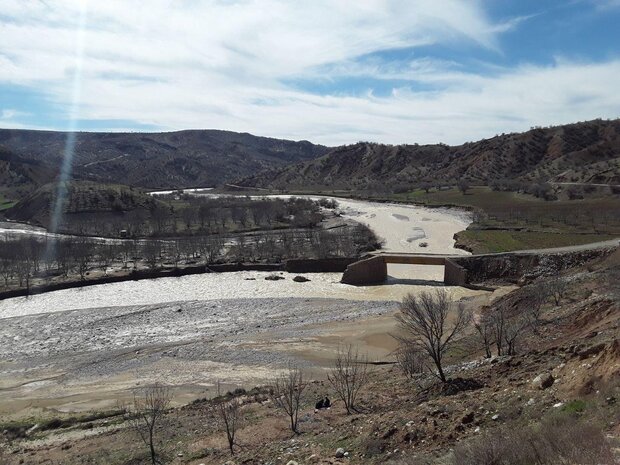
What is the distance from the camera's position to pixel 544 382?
14.7 m

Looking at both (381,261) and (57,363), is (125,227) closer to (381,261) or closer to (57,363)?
(381,261)

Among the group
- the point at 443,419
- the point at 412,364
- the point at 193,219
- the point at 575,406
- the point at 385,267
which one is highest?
the point at 193,219

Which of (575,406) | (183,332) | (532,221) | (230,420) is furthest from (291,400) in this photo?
(532,221)

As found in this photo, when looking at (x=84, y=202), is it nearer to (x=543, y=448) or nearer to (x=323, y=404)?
(x=323, y=404)

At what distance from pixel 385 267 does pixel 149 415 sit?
39306 mm

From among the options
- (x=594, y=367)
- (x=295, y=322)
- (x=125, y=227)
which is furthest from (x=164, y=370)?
(x=125, y=227)

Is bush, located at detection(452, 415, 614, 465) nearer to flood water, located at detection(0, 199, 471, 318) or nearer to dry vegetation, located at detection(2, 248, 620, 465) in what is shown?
dry vegetation, located at detection(2, 248, 620, 465)

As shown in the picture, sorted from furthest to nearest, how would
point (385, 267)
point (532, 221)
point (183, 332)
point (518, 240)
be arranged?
point (532, 221)
point (518, 240)
point (385, 267)
point (183, 332)

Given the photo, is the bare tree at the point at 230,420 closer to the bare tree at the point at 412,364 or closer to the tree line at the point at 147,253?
the bare tree at the point at 412,364

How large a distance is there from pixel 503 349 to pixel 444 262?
3333 cm

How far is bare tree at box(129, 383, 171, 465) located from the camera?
17956 mm

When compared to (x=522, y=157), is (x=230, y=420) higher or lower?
lower

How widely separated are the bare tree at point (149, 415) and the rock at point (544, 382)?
1157 cm

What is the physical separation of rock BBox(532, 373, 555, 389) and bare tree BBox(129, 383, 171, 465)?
38.0 feet
